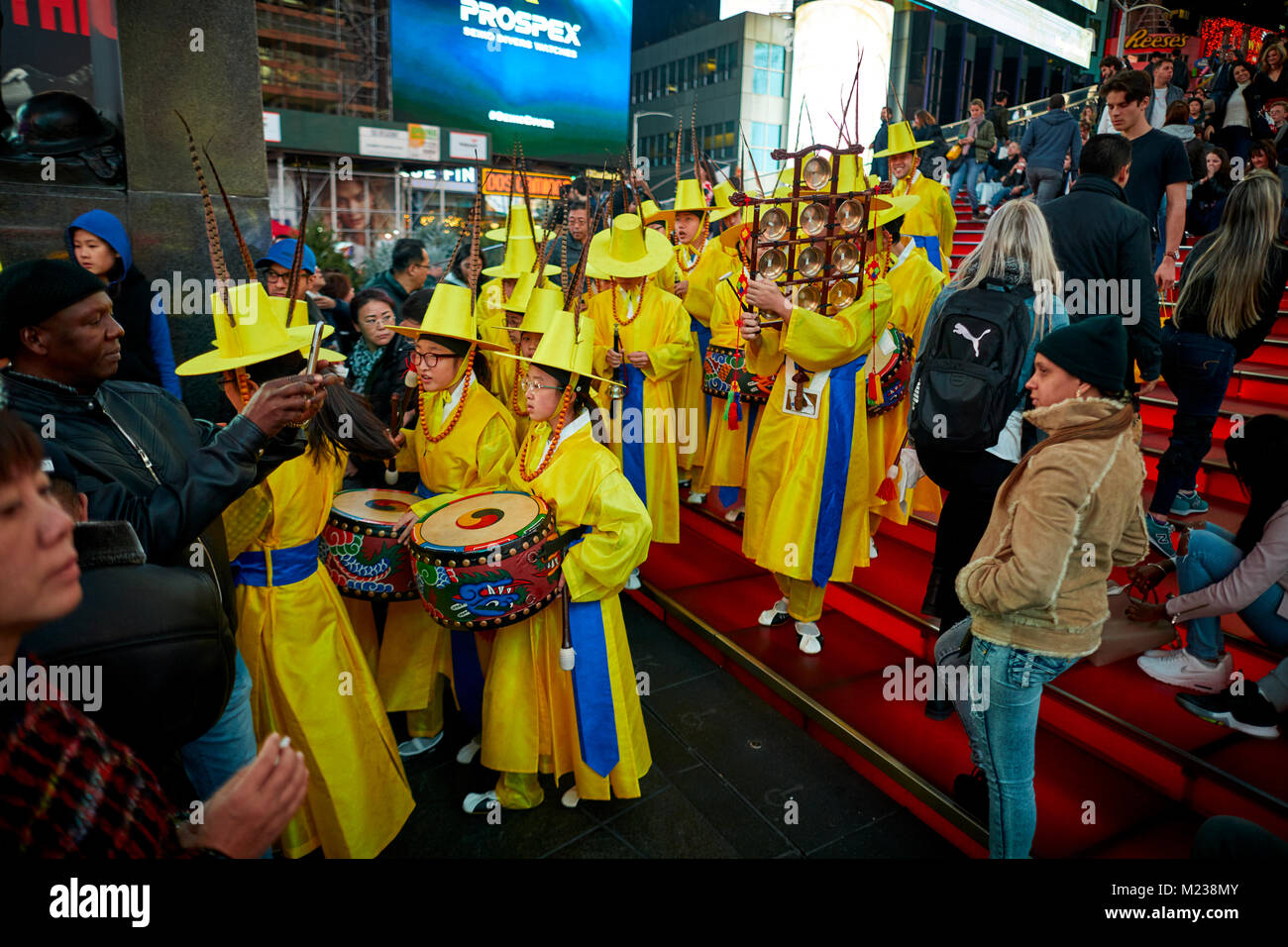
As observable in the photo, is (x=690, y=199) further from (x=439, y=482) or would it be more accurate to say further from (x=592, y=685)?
(x=592, y=685)

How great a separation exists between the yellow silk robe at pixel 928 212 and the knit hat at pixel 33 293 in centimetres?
463

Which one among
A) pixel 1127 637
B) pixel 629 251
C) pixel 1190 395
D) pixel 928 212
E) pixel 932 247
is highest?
pixel 928 212

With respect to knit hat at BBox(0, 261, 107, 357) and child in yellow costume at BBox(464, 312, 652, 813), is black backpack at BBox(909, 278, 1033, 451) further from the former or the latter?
knit hat at BBox(0, 261, 107, 357)

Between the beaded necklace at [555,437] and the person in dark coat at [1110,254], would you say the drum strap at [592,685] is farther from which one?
the person in dark coat at [1110,254]

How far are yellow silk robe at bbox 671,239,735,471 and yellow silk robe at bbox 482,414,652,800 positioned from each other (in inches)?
96.8

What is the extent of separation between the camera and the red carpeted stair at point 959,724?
8.67 feet

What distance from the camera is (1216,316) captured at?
380cm

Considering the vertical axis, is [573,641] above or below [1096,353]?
below

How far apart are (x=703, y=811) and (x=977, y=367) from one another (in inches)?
77.6

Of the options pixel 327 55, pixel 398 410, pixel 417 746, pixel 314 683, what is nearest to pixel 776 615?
pixel 417 746

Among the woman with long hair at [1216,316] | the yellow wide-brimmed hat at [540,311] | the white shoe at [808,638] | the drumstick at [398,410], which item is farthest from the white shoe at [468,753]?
the woman with long hair at [1216,316]

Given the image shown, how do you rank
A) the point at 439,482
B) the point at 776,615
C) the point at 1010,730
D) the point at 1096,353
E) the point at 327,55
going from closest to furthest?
the point at 1096,353, the point at 1010,730, the point at 439,482, the point at 776,615, the point at 327,55

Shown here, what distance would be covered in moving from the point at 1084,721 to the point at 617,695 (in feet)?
6.04

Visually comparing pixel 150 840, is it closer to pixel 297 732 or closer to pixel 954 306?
pixel 297 732
